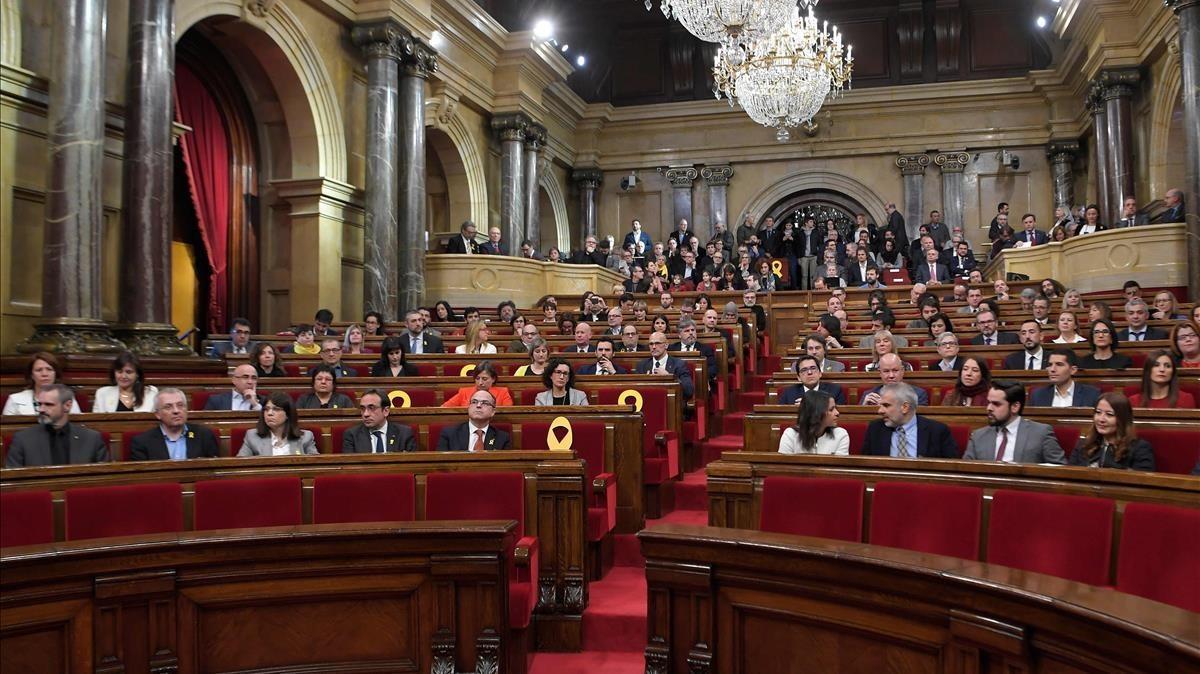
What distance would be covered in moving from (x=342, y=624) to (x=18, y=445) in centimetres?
206

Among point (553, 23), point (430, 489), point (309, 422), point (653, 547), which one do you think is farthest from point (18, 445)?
point (553, 23)

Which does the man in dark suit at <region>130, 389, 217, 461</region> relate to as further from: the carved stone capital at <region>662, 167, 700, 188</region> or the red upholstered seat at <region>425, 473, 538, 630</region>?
the carved stone capital at <region>662, 167, 700, 188</region>

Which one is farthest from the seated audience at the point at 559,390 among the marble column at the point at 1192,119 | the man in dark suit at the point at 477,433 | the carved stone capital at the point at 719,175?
the carved stone capital at the point at 719,175

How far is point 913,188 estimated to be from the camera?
58.1 feet

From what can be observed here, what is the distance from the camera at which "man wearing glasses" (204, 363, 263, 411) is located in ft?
18.0

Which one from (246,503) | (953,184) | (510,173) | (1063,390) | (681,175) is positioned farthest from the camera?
(681,175)

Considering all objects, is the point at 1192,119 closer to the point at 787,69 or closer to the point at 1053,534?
the point at 787,69

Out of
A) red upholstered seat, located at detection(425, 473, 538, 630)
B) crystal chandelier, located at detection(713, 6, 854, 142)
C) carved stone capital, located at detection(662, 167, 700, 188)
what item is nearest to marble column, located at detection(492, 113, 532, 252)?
crystal chandelier, located at detection(713, 6, 854, 142)

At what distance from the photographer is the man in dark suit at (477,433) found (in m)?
4.50

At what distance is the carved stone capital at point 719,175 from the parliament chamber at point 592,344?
0.19 ft

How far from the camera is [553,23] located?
1730 centimetres

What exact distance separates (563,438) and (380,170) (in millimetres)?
7634

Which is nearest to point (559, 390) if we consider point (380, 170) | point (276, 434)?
point (276, 434)

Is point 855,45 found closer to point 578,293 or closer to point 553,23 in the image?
point 553,23
